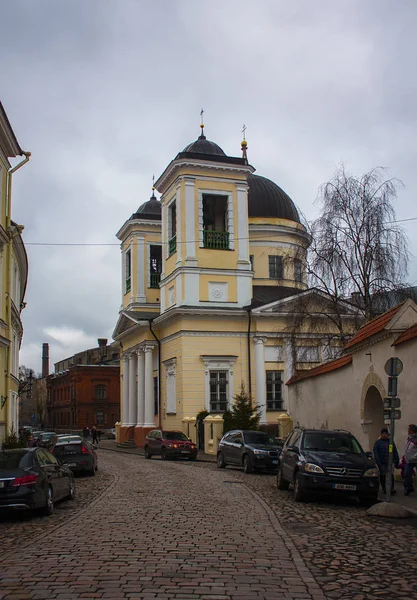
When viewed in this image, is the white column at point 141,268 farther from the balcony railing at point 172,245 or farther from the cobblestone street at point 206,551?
the cobblestone street at point 206,551

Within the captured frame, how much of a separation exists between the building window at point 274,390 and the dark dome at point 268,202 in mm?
11460

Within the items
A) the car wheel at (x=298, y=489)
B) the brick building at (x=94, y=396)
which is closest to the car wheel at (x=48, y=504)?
the car wheel at (x=298, y=489)

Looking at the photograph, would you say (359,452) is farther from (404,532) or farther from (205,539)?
(205,539)

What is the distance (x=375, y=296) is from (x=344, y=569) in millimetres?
19001

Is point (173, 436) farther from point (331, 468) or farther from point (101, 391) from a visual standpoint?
point (101, 391)

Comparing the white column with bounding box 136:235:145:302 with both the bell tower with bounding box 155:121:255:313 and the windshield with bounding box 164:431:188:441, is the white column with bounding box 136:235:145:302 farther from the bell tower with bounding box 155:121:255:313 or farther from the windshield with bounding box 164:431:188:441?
the windshield with bounding box 164:431:188:441

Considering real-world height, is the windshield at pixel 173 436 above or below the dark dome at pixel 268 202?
below

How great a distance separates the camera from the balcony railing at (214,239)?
131ft

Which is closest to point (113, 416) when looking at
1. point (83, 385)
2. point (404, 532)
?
point (83, 385)

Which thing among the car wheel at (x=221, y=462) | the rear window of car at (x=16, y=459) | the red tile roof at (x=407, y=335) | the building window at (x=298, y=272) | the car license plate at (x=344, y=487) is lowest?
the car wheel at (x=221, y=462)

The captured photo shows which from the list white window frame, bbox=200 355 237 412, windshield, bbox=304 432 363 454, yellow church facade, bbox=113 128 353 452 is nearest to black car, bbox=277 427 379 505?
windshield, bbox=304 432 363 454

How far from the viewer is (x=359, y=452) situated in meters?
16.3

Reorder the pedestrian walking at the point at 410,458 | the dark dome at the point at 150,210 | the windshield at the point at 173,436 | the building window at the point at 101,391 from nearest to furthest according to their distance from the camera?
the pedestrian walking at the point at 410,458, the windshield at the point at 173,436, the dark dome at the point at 150,210, the building window at the point at 101,391

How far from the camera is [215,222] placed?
43.1m
